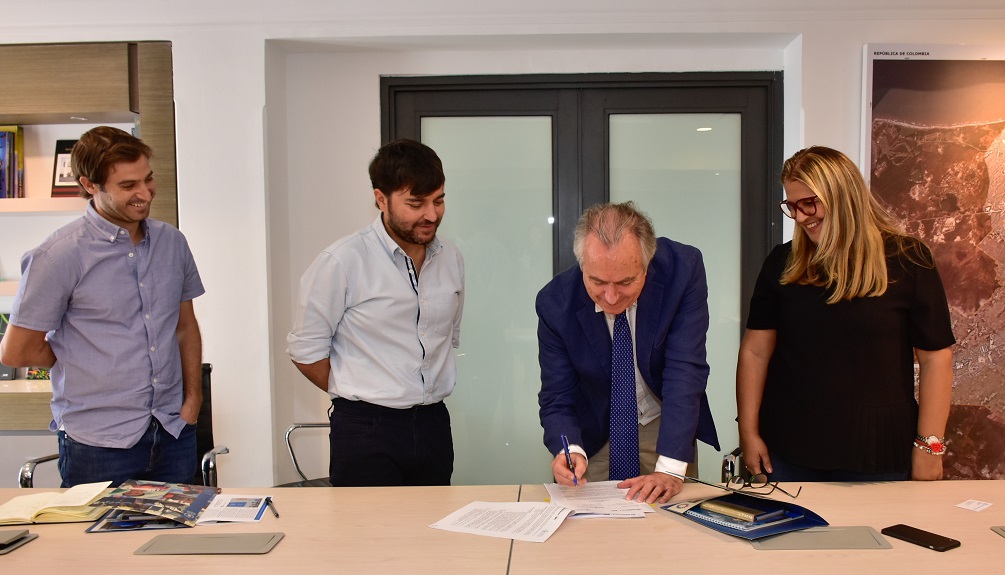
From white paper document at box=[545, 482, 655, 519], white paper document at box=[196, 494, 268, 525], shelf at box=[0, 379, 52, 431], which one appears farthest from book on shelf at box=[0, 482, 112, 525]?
shelf at box=[0, 379, 52, 431]

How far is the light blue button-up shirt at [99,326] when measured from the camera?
2320 mm

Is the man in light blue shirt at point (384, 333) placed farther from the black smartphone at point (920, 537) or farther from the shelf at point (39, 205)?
the shelf at point (39, 205)

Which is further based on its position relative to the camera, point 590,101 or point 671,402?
point 590,101

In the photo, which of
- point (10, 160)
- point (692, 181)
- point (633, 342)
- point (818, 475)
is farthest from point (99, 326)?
point (692, 181)

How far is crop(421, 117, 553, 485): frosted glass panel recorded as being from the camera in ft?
13.2

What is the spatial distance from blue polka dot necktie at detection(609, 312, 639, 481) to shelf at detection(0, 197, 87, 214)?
2.92 m

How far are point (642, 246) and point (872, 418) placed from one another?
847 mm

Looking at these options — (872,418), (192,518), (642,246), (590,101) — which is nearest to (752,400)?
(872,418)

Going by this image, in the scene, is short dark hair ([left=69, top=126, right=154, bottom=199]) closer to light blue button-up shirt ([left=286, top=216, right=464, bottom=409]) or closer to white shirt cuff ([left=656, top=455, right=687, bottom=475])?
light blue button-up shirt ([left=286, top=216, right=464, bottom=409])

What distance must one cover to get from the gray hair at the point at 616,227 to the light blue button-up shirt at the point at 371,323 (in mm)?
651

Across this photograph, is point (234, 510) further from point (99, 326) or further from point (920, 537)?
point (920, 537)

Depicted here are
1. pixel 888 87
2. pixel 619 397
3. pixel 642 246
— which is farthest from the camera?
pixel 888 87

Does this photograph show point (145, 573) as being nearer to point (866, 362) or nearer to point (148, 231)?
point (148, 231)

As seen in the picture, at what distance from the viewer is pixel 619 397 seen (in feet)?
7.53
